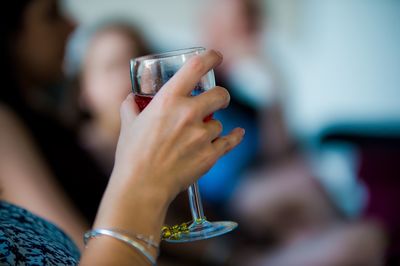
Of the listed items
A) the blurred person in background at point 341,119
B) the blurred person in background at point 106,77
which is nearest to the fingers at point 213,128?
the blurred person in background at point 106,77

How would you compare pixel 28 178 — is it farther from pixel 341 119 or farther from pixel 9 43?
pixel 341 119

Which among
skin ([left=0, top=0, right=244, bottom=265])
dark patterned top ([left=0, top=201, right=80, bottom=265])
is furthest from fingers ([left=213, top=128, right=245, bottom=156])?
dark patterned top ([left=0, top=201, right=80, bottom=265])

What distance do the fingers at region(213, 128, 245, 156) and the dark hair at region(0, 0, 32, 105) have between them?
3.40ft

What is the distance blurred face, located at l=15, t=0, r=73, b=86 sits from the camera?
1.55 metres

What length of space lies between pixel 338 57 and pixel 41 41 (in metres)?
2.63

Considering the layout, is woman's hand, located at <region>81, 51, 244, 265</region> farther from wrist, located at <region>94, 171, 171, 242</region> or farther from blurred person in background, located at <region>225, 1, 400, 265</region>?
blurred person in background, located at <region>225, 1, 400, 265</region>

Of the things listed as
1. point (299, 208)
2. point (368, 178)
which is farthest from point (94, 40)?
point (368, 178)

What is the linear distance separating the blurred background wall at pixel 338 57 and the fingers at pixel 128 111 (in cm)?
309

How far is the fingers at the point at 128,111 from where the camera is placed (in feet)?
2.02

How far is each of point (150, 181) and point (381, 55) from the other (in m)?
3.67

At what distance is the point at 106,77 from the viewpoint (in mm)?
2469

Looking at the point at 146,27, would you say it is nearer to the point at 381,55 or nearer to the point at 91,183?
the point at 381,55

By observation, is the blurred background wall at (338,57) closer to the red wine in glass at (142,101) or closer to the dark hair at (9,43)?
the dark hair at (9,43)

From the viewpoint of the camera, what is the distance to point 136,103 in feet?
2.17
